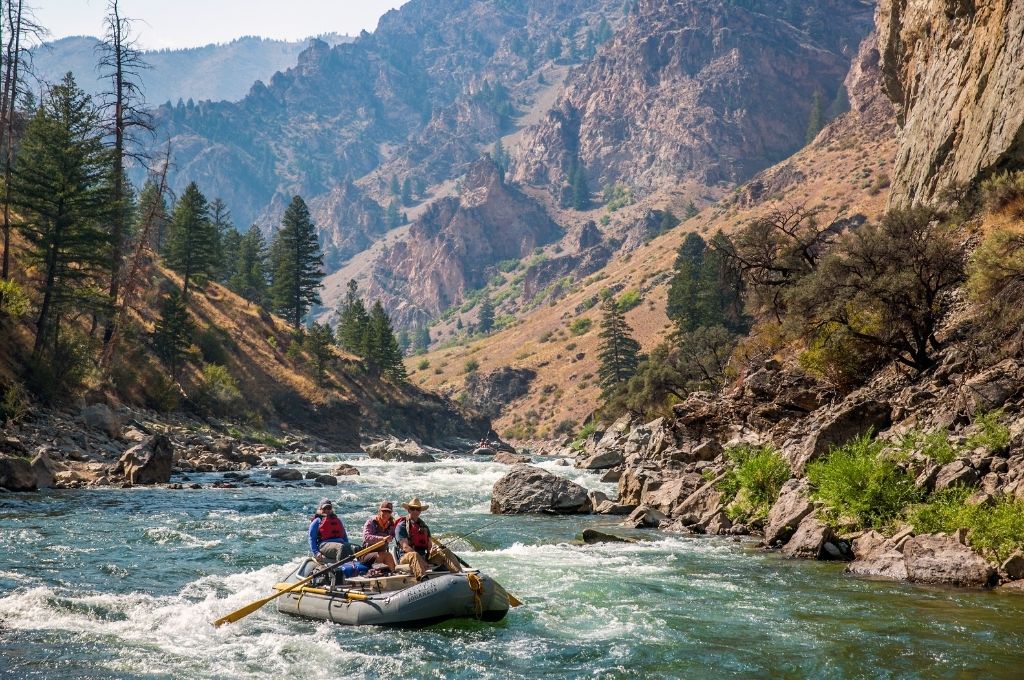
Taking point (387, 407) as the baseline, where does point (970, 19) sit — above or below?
above

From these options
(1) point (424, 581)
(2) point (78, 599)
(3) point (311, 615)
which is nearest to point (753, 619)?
(1) point (424, 581)

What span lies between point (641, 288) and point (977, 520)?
4328 inches

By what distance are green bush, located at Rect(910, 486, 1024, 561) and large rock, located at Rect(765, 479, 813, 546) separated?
10.2 feet

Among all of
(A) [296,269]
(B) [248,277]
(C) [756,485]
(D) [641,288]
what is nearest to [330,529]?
(C) [756,485]

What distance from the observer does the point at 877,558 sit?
56.3 feet

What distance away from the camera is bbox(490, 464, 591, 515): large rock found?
28.8 m

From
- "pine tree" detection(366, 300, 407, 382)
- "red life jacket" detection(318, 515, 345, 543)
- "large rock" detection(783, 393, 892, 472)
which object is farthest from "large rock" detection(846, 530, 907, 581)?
"pine tree" detection(366, 300, 407, 382)

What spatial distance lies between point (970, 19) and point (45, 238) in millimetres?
44211

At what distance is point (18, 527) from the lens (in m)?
20.7

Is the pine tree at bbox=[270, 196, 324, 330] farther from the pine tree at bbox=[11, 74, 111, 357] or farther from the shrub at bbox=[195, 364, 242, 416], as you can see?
the pine tree at bbox=[11, 74, 111, 357]

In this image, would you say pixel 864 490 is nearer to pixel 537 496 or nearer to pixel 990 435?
pixel 990 435

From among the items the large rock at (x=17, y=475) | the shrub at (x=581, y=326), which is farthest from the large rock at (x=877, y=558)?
the shrub at (x=581, y=326)

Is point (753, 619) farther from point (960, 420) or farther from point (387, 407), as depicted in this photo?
point (387, 407)

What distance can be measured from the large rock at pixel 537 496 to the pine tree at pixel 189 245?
46.1 metres
